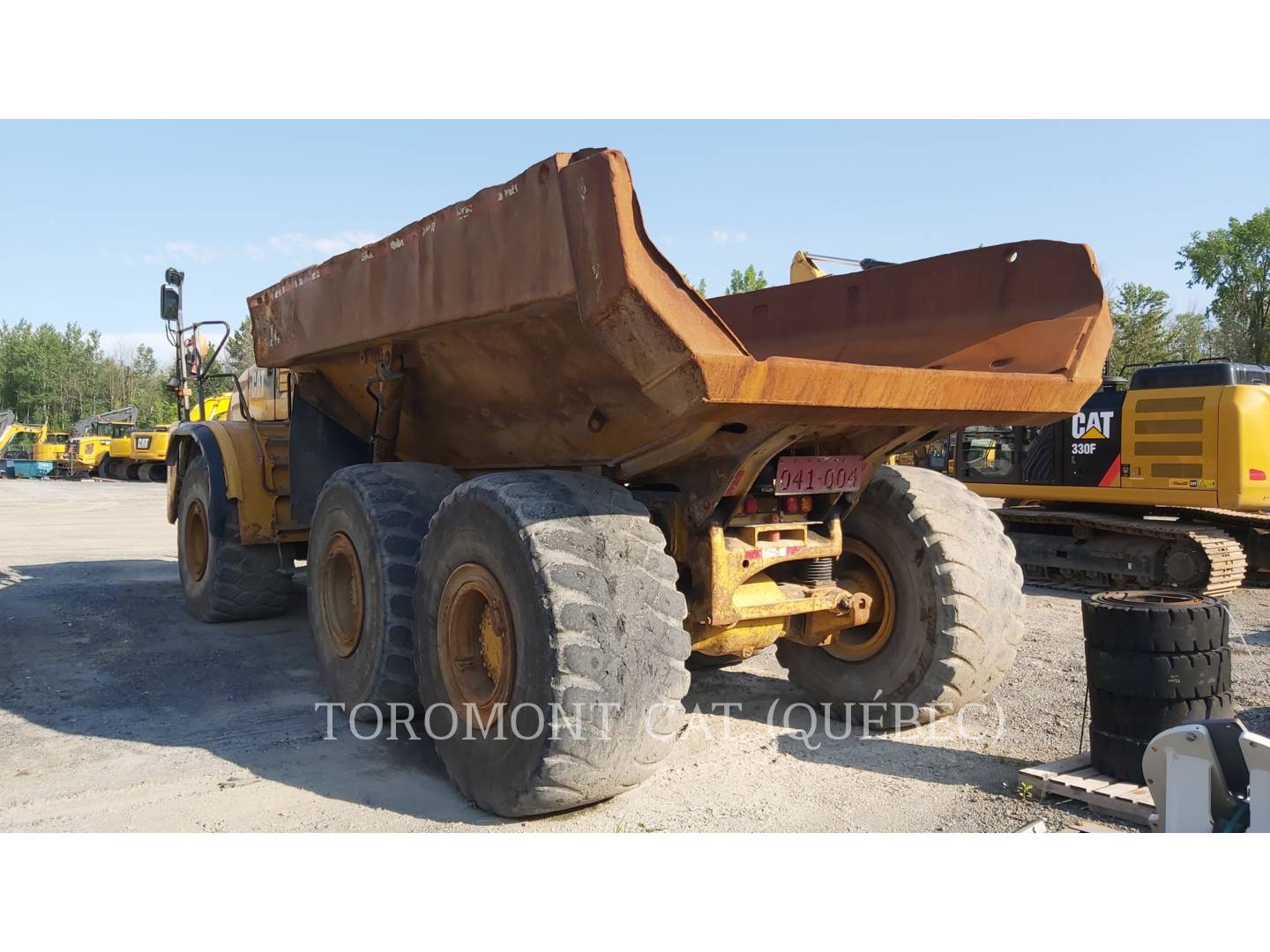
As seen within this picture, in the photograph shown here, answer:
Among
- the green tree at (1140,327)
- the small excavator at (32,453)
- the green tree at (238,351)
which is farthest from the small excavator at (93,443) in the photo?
the green tree at (1140,327)

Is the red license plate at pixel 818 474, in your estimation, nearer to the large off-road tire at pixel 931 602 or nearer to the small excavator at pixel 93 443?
the large off-road tire at pixel 931 602

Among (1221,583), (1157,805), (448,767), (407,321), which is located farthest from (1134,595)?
(1221,583)

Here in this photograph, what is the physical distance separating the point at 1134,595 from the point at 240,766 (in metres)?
3.85

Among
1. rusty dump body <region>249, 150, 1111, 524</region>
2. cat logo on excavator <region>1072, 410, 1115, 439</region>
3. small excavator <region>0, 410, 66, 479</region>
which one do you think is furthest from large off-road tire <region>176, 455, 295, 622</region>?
small excavator <region>0, 410, 66, 479</region>

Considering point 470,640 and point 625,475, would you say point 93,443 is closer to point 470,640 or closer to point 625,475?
point 470,640

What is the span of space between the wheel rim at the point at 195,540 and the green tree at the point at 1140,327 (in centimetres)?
2987

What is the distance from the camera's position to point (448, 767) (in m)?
3.97

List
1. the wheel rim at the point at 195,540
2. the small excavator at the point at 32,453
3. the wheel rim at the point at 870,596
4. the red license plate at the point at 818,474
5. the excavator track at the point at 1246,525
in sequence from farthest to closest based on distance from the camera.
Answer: the small excavator at the point at 32,453 → the excavator track at the point at 1246,525 → the wheel rim at the point at 195,540 → the wheel rim at the point at 870,596 → the red license plate at the point at 818,474

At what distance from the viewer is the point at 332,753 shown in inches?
174

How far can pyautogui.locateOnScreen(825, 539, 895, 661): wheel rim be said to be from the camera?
4.75 metres

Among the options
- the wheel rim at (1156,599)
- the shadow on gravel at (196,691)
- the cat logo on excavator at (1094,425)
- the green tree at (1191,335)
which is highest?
the green tree at (1191,335)

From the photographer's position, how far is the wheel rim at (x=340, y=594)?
16.4ft

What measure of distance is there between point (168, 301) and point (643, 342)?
217 inches

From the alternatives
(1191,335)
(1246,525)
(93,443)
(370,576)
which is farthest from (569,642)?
(1191,335)
